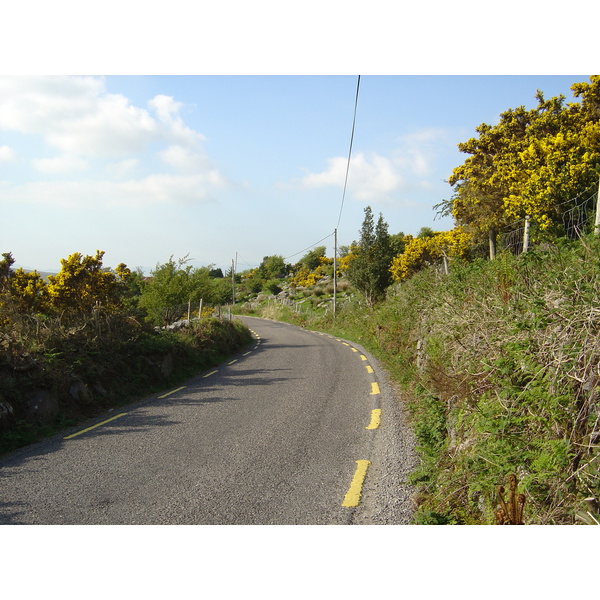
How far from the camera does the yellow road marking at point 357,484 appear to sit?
4.40 metres

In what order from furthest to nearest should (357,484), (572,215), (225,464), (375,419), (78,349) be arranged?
(572,215) → (78,349) → (375,419) → (225,464) → (357,484)

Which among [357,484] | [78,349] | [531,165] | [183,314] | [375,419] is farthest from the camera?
[183,314]

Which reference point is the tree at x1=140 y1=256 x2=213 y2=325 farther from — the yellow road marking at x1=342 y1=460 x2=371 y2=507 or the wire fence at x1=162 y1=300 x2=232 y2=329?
the yellow road marking at x1=342 y1=460 x2=371 y2=507

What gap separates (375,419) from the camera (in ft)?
24.5

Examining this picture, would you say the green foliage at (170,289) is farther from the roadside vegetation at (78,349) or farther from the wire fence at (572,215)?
the wire fence at (572,215)

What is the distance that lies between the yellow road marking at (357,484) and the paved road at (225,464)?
0.04 feet

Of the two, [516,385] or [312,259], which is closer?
[516,385]

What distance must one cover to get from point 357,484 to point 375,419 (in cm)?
269

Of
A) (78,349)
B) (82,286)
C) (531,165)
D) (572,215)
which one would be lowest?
(78,349)

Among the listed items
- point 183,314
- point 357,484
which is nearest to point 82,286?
point 183,314

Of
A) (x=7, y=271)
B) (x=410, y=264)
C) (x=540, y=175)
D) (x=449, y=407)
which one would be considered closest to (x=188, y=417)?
(x=449, y=407)

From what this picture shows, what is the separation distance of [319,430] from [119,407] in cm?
447

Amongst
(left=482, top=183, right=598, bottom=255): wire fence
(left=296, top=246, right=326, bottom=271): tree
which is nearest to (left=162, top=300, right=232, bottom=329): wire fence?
(left=482, top=183, right=598, bottom=255): wire fence

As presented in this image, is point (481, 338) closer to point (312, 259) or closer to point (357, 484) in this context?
point (357, 484)
